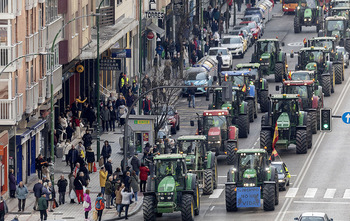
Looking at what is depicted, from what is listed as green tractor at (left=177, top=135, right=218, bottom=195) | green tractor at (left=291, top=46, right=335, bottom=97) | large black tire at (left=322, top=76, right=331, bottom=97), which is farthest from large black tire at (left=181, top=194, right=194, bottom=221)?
large black tire at (left=322, top=76, right=331, bottom=97)

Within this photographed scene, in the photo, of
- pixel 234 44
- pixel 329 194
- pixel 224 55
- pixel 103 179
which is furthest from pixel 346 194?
pixel 234 44

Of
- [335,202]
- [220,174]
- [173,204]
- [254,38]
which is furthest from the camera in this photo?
[254,38]

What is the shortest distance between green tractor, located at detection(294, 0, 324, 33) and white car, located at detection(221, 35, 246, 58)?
1101cm

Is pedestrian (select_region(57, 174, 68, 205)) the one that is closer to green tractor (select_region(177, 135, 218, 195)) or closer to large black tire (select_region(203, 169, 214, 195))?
green tractor (select_region(177, 135, 218, 195))

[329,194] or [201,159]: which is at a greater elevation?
[201,159]

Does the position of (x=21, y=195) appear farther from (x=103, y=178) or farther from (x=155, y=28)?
(x=155, y=28)

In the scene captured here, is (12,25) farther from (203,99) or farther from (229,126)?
(203,99)

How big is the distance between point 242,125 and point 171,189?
813 inches

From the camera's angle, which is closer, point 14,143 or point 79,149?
point 14,143

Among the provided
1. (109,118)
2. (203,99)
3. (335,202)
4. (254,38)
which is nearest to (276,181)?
(335,202)

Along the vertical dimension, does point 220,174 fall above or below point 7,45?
below

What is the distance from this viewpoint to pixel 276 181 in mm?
58812

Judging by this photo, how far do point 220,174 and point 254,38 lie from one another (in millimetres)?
45138

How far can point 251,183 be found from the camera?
191 feet
